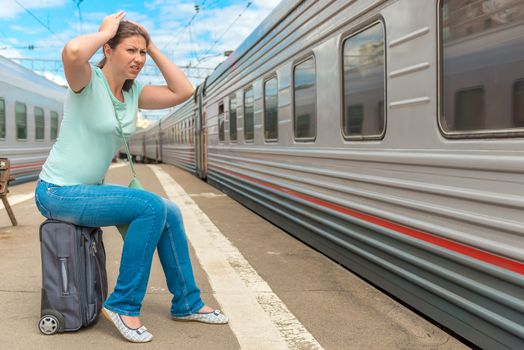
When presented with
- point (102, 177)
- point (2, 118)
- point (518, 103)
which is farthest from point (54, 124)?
point (518, 103)

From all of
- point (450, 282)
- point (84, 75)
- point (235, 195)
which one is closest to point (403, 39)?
point (450, 282)

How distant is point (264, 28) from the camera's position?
24.4ft

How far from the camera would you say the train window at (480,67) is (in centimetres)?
252

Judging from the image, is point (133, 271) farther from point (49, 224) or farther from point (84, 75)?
point (84, 75)

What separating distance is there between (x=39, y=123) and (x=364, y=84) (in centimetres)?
1334

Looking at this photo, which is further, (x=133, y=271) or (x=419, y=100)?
(x=419, y=100)

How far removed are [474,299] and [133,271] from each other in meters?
1.85

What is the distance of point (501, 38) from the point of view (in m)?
2.58

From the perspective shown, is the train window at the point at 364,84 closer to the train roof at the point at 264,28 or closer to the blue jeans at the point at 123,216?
the train roof at the point at 264,28

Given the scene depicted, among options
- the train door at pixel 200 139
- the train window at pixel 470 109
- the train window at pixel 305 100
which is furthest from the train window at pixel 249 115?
the train door at pixel 200 139

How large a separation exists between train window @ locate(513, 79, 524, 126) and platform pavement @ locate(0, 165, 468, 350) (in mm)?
1301

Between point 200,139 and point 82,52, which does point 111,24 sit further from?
point 200,139

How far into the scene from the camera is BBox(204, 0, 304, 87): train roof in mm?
6256

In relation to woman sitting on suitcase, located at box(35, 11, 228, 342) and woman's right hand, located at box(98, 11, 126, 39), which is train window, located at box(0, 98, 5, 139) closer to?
woman sitting on suitcase, located at box(35, 11, 228, 342)
